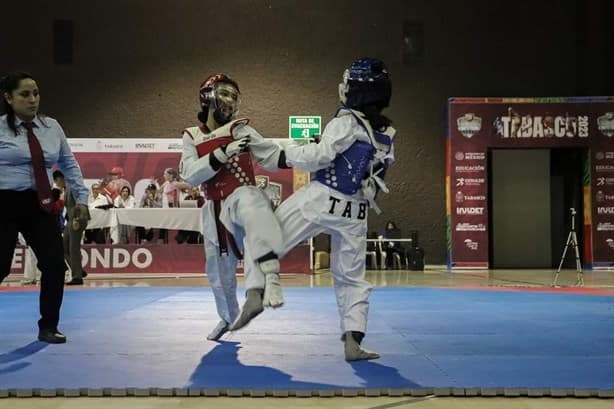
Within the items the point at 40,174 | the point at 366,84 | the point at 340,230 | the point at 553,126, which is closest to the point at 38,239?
the point at 40,174

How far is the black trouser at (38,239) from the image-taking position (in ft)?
13.8

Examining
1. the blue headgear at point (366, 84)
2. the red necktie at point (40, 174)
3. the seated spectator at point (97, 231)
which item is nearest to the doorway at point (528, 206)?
the seated spectator at point (97, 231)

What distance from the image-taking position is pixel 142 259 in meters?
11.5

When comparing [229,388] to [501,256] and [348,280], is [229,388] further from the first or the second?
[501,256]

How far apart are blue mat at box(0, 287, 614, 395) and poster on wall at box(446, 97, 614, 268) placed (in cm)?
701

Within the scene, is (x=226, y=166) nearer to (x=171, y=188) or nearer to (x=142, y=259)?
(x=142, y=259)

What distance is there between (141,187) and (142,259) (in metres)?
2.51

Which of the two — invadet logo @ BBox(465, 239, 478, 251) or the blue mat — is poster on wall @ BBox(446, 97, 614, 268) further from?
the blue mat

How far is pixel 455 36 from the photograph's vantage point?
15.0 m

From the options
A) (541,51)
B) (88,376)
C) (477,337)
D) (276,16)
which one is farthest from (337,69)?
(88,376)

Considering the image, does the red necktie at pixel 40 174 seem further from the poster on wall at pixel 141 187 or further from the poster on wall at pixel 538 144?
the poster on wall at pixel 538 144

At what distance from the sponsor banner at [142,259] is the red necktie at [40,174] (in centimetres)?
723

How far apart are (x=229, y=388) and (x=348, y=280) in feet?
3.61

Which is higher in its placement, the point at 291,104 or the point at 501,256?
the point at 291,104
